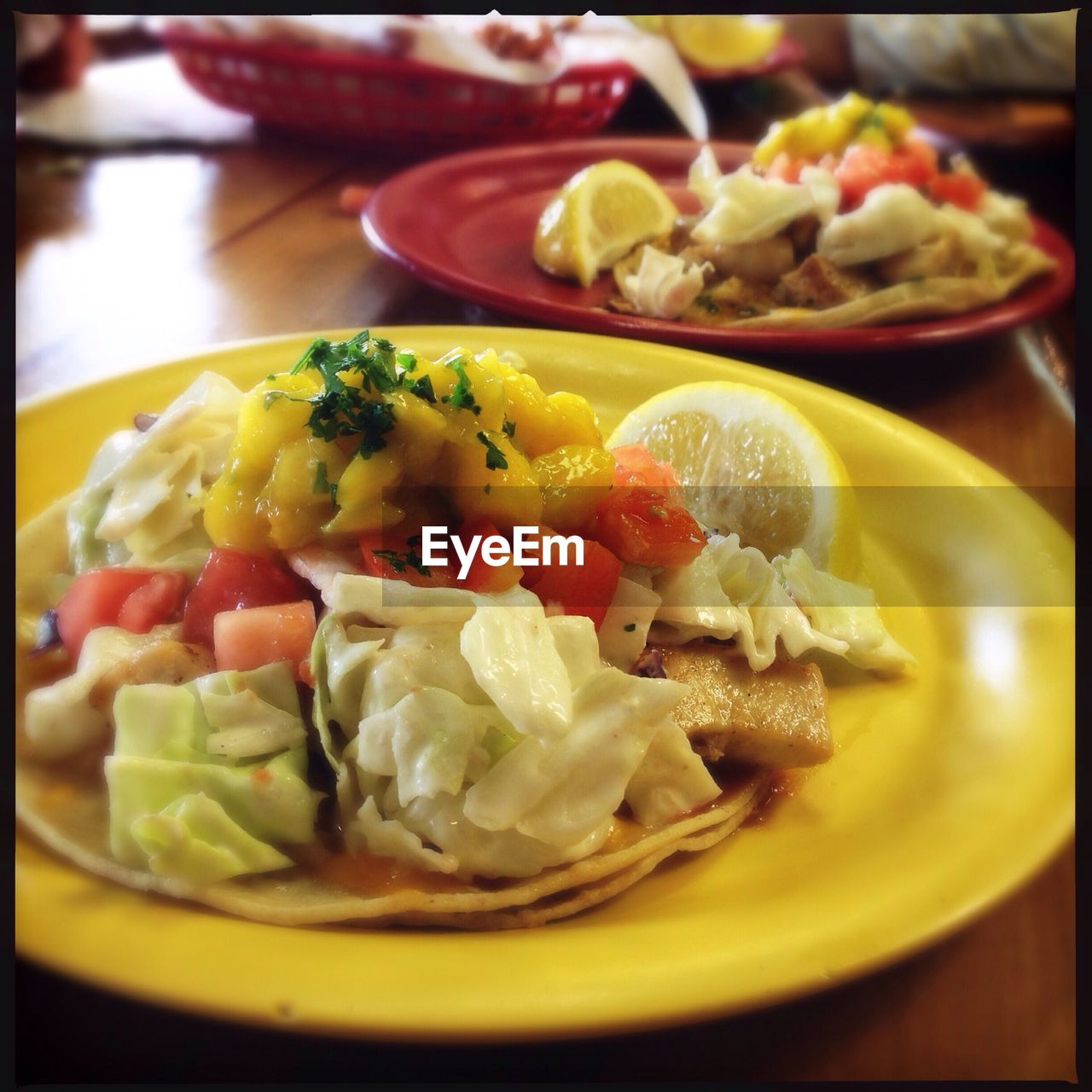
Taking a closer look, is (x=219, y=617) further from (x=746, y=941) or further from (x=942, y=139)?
(x=942, y=139)

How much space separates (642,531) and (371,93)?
2488 millimetres

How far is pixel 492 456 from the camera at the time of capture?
112 cm

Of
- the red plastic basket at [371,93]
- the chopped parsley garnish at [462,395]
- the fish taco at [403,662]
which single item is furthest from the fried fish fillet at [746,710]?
the red plastic basket at [371,93]

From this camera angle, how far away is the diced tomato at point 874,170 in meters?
2.59

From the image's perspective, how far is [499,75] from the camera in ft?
10.7

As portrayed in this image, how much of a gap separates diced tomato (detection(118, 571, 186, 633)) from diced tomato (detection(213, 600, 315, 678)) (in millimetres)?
130

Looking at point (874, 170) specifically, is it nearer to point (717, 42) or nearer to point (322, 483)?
point (322, 483)

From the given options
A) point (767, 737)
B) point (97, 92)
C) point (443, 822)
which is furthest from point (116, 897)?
point (97, 92)

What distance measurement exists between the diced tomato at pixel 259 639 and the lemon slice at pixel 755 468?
65 cm

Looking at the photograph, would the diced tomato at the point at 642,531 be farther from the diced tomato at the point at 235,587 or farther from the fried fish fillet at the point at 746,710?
the diced tomato at the point at 235,587

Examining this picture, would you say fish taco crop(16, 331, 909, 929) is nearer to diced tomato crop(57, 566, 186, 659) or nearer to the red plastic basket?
diced tomato crop(57, 566, 186, 659)

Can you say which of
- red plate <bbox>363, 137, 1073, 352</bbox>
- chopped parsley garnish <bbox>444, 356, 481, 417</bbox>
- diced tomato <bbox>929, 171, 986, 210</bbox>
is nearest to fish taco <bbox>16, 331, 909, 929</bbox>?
chopped parsley garnish <bbox>444, 356, 481, 417</bbox>

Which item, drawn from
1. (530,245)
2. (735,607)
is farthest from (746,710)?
(530,245)

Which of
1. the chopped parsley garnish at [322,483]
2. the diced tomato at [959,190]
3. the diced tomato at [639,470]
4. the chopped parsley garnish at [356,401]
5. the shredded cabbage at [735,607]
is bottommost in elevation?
the shredded cabbage at [735,607]
